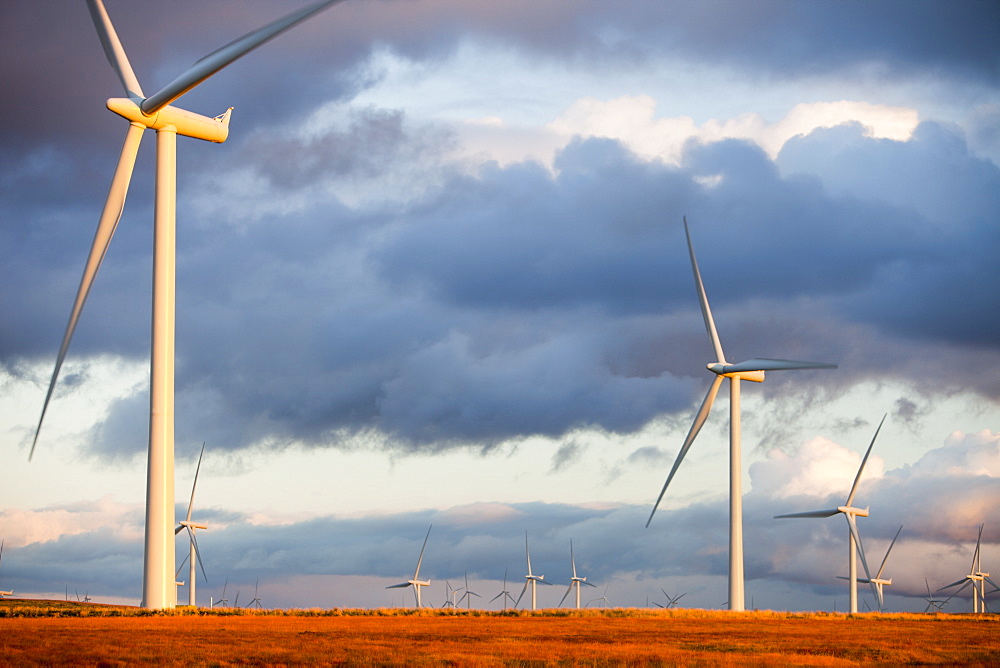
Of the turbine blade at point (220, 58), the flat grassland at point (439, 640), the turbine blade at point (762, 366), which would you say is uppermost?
the turbine blade at point (220, 58)

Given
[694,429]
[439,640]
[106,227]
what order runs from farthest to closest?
[694,429] < [106,227] < [439,640]

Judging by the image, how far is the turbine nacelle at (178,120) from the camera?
6550 centimetres

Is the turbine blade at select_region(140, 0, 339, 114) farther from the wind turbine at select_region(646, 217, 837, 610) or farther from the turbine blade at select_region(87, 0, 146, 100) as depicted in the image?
the wind turbine at select_region(646, 217, 837, 610)

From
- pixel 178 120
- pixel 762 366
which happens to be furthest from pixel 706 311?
pixel 178 120

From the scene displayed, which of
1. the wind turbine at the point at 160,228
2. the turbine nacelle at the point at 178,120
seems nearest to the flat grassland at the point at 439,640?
the wind turbine at the point at 160,228

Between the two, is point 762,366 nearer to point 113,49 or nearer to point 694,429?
point 694,429

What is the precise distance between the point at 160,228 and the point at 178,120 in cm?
767

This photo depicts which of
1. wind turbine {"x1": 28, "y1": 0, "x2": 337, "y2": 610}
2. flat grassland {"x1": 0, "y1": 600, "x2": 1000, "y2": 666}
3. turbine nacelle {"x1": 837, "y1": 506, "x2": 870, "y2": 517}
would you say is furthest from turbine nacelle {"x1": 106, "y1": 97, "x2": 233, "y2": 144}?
turbine nacelle {"x1": 837, "y1": 506, "x2": 870, "y2": 517}

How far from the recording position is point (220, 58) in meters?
62.5

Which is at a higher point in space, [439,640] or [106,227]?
[106,227]

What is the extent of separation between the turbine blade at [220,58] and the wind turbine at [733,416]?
48.3 metres

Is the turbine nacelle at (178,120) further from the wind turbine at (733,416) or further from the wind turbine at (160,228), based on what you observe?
the wind turbine at (733,416)

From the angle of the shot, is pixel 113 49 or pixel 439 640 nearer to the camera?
pixel 439 640

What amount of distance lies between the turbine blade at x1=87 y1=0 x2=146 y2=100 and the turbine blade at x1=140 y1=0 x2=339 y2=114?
8.45ft
